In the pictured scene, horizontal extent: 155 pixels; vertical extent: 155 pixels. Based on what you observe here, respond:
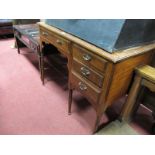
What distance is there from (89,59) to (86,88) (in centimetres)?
26

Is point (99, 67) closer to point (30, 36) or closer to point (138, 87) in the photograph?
point (138, 87)

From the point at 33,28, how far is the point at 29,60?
1.77 feet

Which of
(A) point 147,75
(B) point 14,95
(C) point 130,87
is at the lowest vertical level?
(B) point 14,95

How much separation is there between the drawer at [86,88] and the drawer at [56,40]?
0.25 meters

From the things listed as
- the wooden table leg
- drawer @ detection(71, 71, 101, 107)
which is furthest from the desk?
the wooden table leg

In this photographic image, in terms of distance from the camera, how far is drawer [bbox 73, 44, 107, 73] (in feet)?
3.37

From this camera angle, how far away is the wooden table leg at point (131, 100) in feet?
4.06

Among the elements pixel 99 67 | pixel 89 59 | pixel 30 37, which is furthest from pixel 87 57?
pixel 30 37

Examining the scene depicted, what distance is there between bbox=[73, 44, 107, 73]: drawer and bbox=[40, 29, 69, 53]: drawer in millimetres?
151

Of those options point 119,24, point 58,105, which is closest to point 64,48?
point 119,24

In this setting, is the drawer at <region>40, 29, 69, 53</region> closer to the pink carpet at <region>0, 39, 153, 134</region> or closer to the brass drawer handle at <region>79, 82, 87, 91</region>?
the brass drawer handle at <region>79, 82, 87, 91</region>

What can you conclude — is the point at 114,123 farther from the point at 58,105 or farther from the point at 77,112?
the point at 58,105

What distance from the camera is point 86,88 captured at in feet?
4.11

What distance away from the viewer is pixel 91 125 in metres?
1.56
